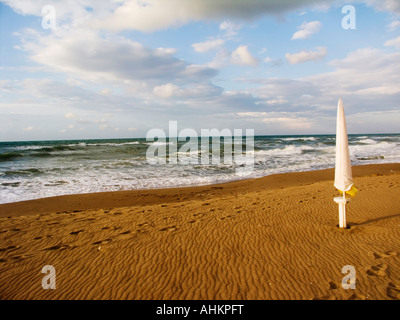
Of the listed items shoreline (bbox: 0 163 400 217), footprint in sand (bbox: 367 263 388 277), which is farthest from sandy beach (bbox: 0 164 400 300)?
shoreline (bbox: 0 163 400 217)

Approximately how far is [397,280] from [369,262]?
0.57 m

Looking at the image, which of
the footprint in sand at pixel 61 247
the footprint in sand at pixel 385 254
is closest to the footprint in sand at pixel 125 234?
the footprint in sand at pixel 61 247

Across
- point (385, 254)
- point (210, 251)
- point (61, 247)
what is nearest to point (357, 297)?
point (385, 254)

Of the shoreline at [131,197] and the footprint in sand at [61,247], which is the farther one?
the shoreline at [131,197]

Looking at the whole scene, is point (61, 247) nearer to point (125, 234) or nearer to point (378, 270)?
point (125, 234)

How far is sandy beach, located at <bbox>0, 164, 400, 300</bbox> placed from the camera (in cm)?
406

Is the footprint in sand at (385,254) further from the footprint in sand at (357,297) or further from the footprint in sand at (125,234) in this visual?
the footprint in sand at (125,234)

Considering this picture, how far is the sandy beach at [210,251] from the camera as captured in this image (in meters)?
4.06

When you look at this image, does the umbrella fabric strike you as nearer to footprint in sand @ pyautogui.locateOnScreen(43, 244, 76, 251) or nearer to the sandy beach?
the sandy beach

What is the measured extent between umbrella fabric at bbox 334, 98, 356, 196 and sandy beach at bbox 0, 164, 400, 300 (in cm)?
119

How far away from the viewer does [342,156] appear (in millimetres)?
5430

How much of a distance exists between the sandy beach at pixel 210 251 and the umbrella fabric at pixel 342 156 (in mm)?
1187

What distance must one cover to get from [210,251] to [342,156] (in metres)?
3.45
